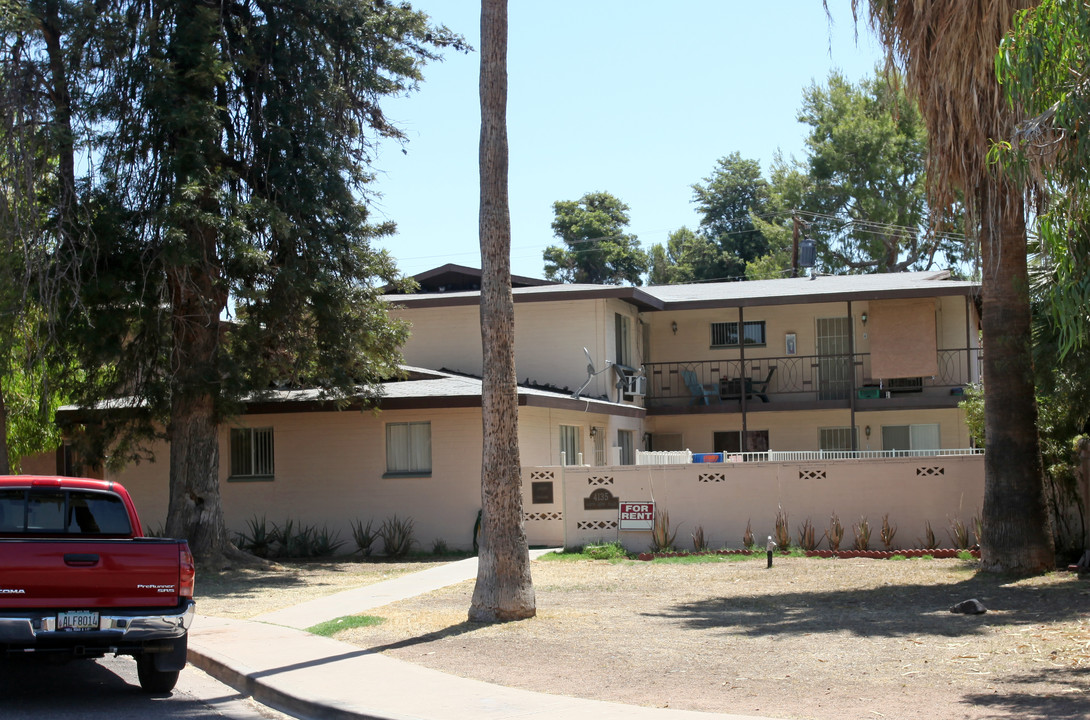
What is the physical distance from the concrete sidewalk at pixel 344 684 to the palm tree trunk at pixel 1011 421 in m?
8.48

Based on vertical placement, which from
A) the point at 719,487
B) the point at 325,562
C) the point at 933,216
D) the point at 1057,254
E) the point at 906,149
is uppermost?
the point at 906,149

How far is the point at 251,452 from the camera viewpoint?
24375 mm

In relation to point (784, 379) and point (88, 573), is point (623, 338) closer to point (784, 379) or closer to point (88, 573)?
point (784, 379)

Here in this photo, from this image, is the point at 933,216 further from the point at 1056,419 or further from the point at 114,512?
the point at 114,512

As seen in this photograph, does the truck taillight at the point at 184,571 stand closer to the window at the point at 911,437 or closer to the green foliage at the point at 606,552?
the green foliage at the point at 606,552

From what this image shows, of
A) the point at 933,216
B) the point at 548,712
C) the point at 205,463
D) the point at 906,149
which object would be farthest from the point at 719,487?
the point at 906,149

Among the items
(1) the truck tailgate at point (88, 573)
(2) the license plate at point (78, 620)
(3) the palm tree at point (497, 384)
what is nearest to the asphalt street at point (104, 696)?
(2) the license plate at point (78, 620)

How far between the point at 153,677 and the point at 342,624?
3.36 meters

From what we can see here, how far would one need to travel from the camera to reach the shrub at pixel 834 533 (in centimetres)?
1906

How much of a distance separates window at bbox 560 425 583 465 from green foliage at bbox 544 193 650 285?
1411 inches

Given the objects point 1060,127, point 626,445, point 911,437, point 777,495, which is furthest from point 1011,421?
point 626,445

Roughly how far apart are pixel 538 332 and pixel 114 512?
17.0 metres

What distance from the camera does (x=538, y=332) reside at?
26500mm

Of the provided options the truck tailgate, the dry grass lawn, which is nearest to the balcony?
the dry grass lawn
